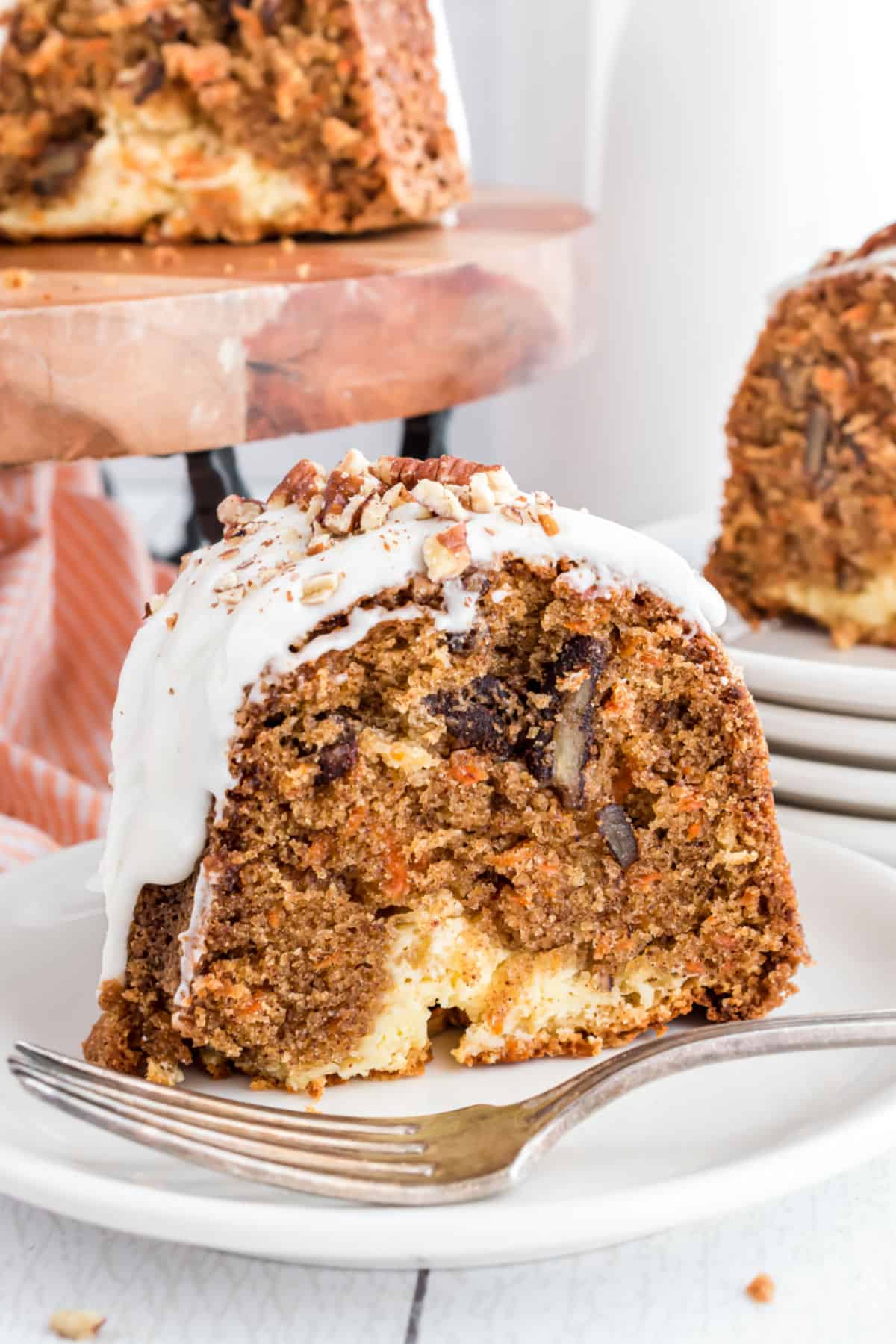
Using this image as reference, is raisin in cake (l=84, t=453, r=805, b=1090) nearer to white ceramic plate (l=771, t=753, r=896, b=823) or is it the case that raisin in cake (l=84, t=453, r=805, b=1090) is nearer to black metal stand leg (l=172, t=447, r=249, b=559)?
white ceramic plate (l=771, t=753, r=896, b=823)

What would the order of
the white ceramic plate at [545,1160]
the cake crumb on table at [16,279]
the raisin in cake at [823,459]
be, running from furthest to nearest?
the raisin in cake at [823,459] < the cake crumb on table at [16,279] < the white ceramic plate at [545,1160]

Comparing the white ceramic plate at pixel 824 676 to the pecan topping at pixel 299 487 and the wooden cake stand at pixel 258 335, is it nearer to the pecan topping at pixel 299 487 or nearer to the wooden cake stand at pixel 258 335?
the wooden cake stand at pixel 258 335

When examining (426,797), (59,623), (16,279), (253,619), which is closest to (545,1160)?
(426,797)

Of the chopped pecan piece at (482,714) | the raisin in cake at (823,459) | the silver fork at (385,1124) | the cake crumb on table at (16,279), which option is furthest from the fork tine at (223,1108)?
the raisin in cake at (823,459)

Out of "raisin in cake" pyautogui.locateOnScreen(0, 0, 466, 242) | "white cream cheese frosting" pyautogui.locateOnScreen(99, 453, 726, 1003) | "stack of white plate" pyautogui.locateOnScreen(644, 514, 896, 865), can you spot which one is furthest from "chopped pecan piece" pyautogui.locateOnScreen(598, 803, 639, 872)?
"raisin in cake" pyautogui.locateOnScreen(0, 0, 466, 242)

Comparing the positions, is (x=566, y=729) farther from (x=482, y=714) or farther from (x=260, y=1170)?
(x=260, y=1170)
